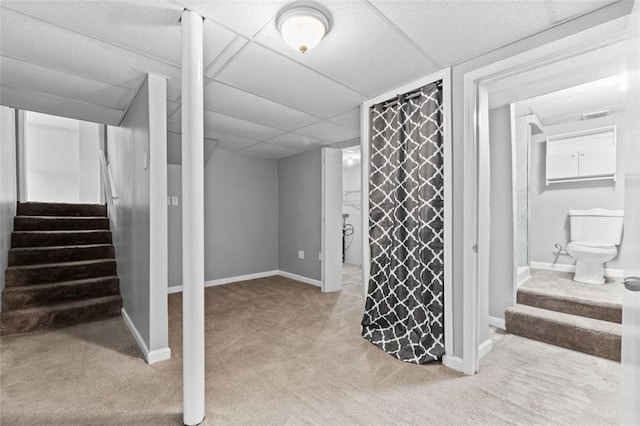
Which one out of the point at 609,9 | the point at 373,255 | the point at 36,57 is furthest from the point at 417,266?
the point at 36,57

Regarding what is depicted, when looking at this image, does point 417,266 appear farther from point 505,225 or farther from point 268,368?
point 268,368

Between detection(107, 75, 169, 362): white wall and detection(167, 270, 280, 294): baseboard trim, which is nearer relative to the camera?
detection(107, 75, 169, 362): white wall

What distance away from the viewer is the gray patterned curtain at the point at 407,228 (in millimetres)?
2053

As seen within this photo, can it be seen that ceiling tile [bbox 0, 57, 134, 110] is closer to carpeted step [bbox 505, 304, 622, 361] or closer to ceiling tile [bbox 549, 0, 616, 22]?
ceiling tile [bbox 549, 0, 616, 22]

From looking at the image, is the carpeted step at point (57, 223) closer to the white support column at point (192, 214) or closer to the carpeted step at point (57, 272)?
the carpeted step at point (57, 272)

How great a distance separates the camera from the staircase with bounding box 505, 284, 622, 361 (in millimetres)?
2074

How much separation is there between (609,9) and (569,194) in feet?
10.4

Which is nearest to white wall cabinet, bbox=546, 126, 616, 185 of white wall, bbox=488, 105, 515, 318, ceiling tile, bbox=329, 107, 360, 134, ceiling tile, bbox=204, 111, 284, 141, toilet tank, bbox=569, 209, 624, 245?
toilet tank, bbox=569, 209, 624, 245

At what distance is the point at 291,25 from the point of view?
1406 mm

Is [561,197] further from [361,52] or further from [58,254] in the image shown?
[58,254]

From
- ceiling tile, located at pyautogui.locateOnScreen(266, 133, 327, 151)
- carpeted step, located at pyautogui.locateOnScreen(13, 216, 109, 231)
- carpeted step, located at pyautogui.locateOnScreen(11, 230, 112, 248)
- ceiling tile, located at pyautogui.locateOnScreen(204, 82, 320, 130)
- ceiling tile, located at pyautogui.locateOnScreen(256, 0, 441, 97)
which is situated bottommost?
carpeted step, located at pyautogui.locateOnScreen(11, 230, 112, 248)

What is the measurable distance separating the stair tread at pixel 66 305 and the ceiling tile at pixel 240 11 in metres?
3.00

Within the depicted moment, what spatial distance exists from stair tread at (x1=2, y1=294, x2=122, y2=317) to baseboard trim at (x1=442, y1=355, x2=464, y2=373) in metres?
3.25

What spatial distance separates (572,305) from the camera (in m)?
2.46
